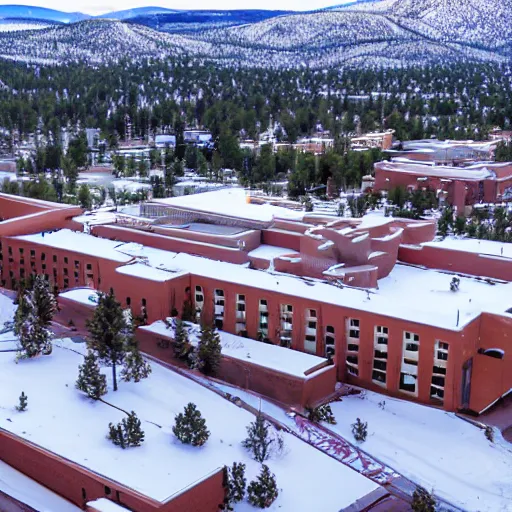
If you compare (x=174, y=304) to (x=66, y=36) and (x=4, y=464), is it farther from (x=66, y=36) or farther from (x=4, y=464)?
(x=66, y=36)

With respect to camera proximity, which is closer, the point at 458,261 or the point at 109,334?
the point at 109,334

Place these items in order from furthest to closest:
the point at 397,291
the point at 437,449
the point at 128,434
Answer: the point at 397,291 < the point at 437,449 < the point at 128,434

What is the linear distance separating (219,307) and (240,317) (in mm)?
659

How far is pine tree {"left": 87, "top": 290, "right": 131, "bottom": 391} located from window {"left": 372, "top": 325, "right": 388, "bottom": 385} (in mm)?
5662

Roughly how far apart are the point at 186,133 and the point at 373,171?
53.6 feet

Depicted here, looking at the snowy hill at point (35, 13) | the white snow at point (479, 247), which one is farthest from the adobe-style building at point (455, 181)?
the snowy hill at point (35, 13)

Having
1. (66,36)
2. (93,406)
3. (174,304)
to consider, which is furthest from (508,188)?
(66,36)

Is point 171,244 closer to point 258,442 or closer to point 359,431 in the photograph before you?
point 359,431

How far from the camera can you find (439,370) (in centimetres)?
1647

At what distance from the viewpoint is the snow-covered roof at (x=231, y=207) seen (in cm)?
2378

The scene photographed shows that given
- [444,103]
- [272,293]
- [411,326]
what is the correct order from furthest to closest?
[444,103] < [272,293] < [411,326]

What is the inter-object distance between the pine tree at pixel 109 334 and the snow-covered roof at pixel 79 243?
457 centimetres

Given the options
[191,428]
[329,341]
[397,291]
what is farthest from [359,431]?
[397,291]

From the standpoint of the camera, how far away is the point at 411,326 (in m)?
16.5
